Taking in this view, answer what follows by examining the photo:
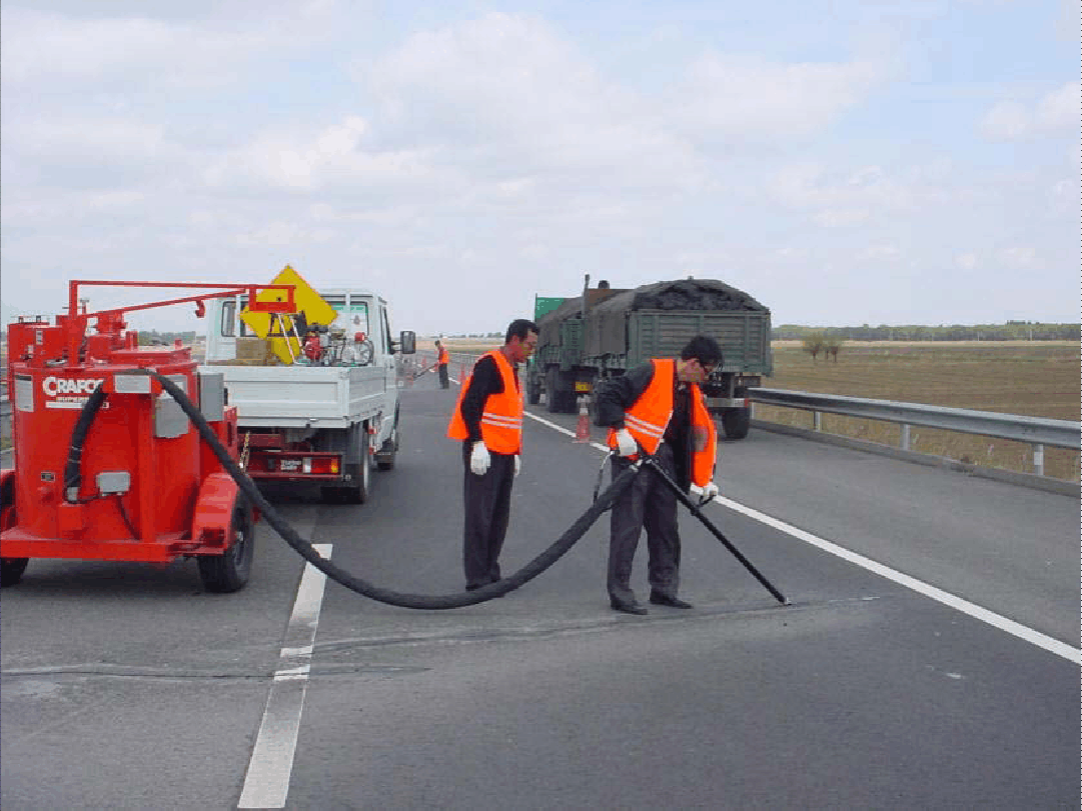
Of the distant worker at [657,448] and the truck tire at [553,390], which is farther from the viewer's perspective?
the truck tire at [553,390]

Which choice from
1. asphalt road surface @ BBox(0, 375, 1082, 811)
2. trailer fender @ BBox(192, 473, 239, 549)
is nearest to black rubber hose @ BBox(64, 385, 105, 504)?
asphalt road surface @ BBox(0, 375, 1082, 811)

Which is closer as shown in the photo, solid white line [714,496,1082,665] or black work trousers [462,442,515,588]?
solid white line [714,496,1082,665]

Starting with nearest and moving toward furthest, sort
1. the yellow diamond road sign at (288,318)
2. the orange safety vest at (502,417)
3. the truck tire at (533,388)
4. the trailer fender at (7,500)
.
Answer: the trailer fender at (7,500) < the orange safety vest at (502,417) < the yellow diamond road sign at (288,318) < the truck tire at (533,388)

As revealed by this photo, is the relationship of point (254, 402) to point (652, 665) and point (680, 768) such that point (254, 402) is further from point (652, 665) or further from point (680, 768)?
point (680, 768)

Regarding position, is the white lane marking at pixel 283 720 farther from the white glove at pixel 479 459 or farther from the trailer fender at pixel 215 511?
the white glove at pixel 479 459

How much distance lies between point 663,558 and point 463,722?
9.66ft

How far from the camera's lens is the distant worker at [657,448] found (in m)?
7.96

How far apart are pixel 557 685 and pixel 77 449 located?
103 inches

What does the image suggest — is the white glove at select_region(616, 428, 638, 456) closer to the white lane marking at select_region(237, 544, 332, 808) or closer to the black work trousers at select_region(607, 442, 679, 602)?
the black work trousers at select_region(607, 442, 679, 602)

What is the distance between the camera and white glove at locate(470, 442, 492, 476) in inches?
341

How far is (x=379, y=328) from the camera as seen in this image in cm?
1602

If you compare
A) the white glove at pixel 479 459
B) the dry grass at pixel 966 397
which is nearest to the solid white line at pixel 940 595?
the white glove at pixel 479 459

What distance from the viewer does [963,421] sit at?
677 inches

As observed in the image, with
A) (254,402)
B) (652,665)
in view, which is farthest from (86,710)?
(254,402)
